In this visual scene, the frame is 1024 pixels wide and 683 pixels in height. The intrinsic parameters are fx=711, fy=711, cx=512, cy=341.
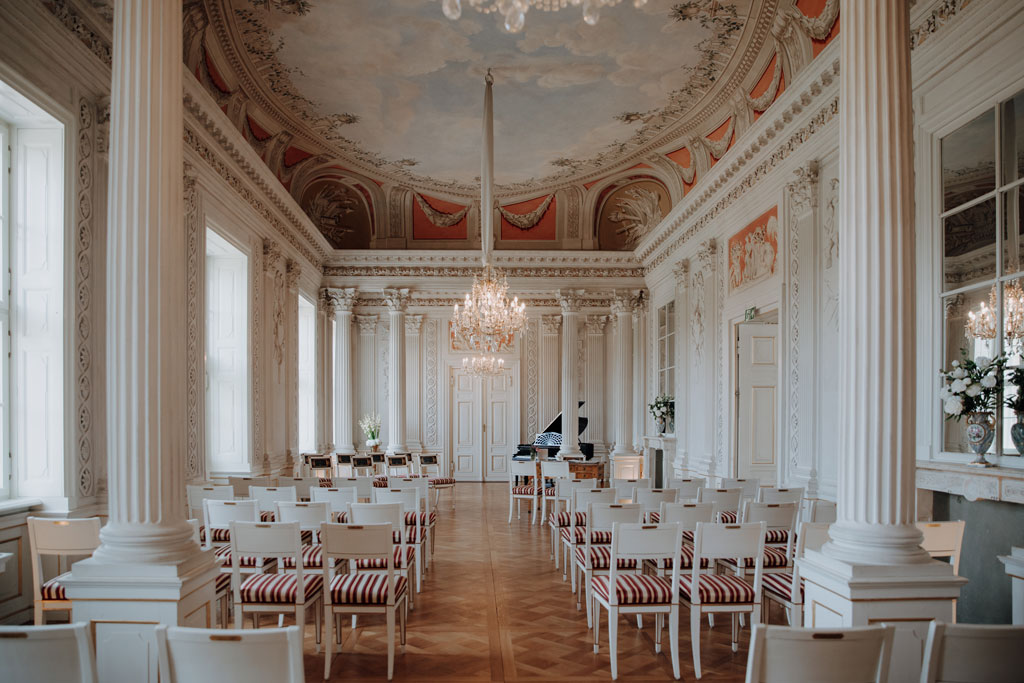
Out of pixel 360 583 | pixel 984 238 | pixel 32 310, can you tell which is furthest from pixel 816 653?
pixel 32 310

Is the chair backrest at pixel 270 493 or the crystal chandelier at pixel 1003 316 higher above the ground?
the crystal chandelier at pixel 1003 316

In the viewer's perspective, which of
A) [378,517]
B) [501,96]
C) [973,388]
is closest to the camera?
[973,388]

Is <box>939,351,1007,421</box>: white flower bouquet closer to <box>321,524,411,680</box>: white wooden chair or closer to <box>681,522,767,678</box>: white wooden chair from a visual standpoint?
<box>681,522,767,678</box>: white wooden chair

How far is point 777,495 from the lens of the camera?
6.11m

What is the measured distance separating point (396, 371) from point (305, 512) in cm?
984

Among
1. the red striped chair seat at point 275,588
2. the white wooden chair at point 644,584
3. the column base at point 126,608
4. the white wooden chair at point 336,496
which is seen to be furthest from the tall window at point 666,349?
the column base at point 126,608

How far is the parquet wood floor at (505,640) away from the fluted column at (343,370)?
25.8 feet

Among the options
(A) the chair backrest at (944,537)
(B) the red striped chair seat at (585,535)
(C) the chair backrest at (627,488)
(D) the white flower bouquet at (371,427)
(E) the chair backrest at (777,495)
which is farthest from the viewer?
(D) the white flower bouquet at (371,427)

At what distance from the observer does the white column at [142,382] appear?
305cm

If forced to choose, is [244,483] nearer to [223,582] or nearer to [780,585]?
[223,582]

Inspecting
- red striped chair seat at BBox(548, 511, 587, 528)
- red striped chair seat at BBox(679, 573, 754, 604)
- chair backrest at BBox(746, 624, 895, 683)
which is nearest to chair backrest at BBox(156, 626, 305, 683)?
chair backrest at BBox(746, 624, 895, 683)

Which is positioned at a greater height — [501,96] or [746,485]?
[501,96]

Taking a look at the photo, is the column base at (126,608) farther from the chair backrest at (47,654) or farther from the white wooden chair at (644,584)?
the white wooden chair at (644,584)

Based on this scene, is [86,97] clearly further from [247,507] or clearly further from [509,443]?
[509,443]
